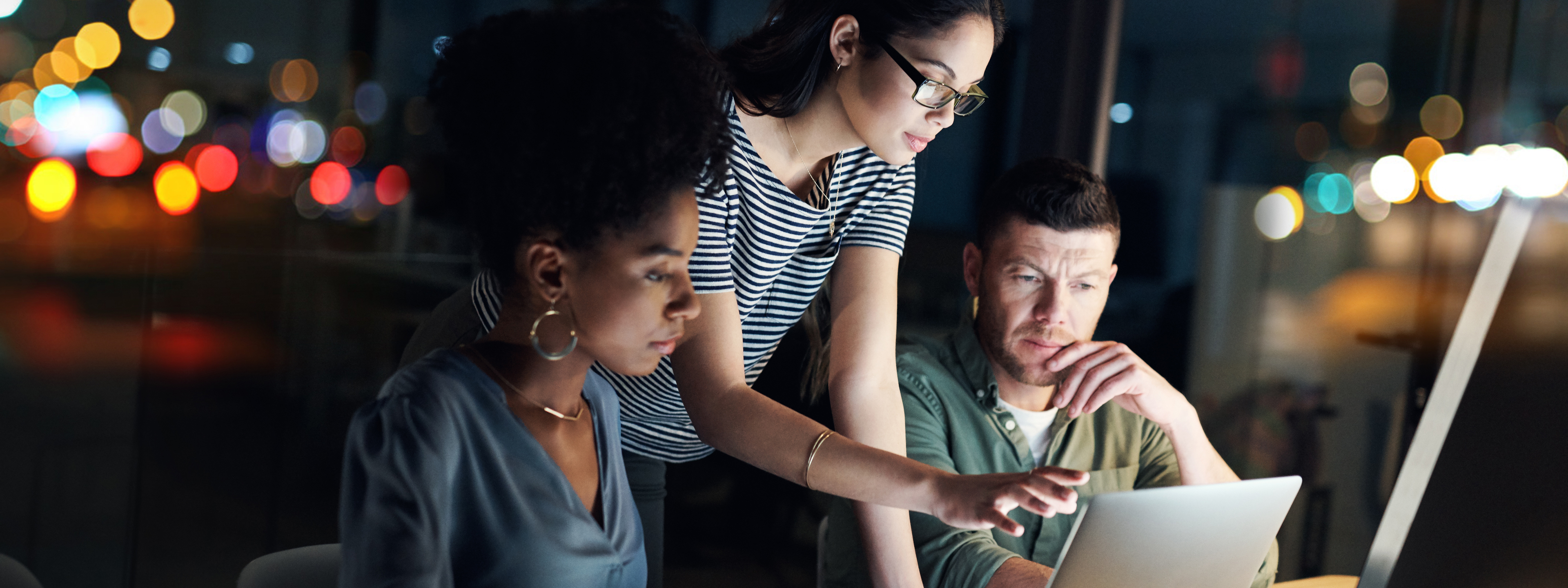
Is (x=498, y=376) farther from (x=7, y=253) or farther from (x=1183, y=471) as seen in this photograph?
(x=7, y=253)

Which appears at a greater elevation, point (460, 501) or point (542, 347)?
point (542, 347)

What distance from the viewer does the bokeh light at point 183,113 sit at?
7.70 feet

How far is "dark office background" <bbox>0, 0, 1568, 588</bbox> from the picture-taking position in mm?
2207

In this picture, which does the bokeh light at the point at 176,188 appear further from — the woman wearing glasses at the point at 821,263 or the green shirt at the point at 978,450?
the green shirt at the point at 978,450

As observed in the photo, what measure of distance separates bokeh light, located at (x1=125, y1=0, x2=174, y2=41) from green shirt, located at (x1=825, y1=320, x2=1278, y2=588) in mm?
1776

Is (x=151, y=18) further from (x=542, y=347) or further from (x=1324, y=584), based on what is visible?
(x=1324, y=584)

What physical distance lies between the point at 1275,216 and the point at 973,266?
2055mm

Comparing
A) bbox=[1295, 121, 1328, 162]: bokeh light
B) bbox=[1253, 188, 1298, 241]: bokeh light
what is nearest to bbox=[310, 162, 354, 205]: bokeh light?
bbox=[1253, 188, 1298, 241]: bokeh light

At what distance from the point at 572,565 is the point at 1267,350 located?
2978 millimetres

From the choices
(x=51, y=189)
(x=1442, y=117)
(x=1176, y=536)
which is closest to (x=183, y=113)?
(x=51, y=189)

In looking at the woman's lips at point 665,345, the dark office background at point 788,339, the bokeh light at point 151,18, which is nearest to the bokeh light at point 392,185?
the dark office background at point 788,339

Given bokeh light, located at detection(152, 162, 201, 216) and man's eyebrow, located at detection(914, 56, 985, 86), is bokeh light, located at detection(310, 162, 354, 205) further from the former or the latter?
man's eyebrow, located at detection(914, 56, 985, 86)

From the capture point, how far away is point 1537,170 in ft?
A: 10.1

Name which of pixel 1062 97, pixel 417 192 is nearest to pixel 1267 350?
pixel 1062 97
